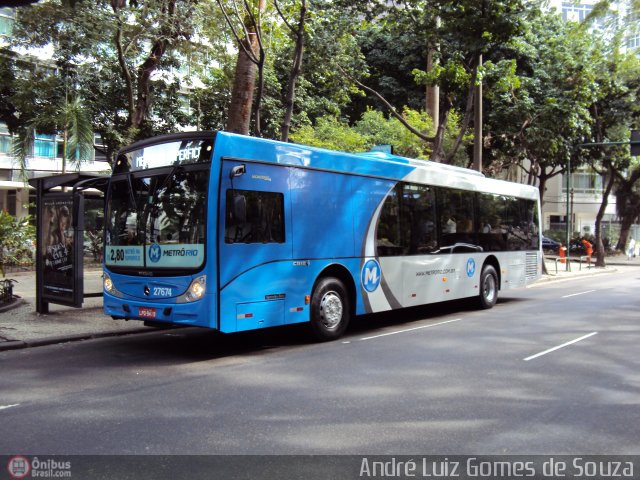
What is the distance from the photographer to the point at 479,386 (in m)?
6.17

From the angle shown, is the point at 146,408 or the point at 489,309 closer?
the point at 146,408

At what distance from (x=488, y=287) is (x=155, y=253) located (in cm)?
860

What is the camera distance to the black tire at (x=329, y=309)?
346 inches

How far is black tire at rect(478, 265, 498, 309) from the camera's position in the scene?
13.2m

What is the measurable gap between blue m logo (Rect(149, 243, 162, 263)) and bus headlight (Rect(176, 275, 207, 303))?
2.41 feet

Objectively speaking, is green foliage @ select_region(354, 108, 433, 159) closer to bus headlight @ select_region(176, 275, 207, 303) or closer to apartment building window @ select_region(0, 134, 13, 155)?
bus headlight @ select_region(176, 275, 207, 303)

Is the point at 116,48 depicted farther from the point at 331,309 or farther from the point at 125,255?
the point at 331,309

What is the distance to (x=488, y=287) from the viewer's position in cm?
1353

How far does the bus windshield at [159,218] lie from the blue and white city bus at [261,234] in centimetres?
2

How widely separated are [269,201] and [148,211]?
1.71m

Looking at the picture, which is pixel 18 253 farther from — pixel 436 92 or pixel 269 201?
pixel 436 92

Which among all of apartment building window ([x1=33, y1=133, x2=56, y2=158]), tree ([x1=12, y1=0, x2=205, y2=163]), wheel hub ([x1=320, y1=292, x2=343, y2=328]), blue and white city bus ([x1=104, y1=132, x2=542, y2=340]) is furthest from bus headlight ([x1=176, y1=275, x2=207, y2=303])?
apartment building window ([x1=33, y1=133, x2=56, y2=158])

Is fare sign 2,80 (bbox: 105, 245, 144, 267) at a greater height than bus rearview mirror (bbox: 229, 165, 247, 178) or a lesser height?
lesser

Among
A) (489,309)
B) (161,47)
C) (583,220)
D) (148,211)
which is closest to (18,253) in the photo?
(161,47)
